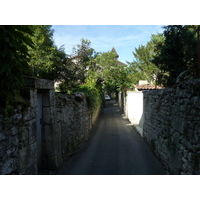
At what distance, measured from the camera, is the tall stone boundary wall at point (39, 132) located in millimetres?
2807

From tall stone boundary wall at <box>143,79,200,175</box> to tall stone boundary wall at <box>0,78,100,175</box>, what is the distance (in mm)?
3174

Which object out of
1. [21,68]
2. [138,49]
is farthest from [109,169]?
[138,49]

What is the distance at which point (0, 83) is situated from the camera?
249 centimetres

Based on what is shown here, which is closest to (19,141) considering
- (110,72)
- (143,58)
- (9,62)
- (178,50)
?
(9,62)

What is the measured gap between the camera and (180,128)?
395 centimetres

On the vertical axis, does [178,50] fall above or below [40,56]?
below

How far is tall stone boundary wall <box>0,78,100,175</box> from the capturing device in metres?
2.81

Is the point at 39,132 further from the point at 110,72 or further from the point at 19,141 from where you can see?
the point at 110,72

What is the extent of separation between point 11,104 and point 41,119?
6.49 feet

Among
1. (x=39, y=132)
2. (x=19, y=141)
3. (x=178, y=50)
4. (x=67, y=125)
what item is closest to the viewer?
(x=19, y=141)

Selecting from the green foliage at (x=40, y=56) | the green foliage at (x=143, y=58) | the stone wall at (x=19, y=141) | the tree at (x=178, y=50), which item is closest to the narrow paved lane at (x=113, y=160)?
the stone wall at (x=19, y=141)

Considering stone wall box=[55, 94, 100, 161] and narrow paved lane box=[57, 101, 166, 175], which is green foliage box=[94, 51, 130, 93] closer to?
narrow paved lane box=[57, 101, 166, 175]

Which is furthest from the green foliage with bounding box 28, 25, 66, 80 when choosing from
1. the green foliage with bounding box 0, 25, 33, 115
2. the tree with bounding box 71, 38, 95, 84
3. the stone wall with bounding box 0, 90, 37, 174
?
the green foliage with bounding box 0, 25, 33, 115

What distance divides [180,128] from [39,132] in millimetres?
3633
